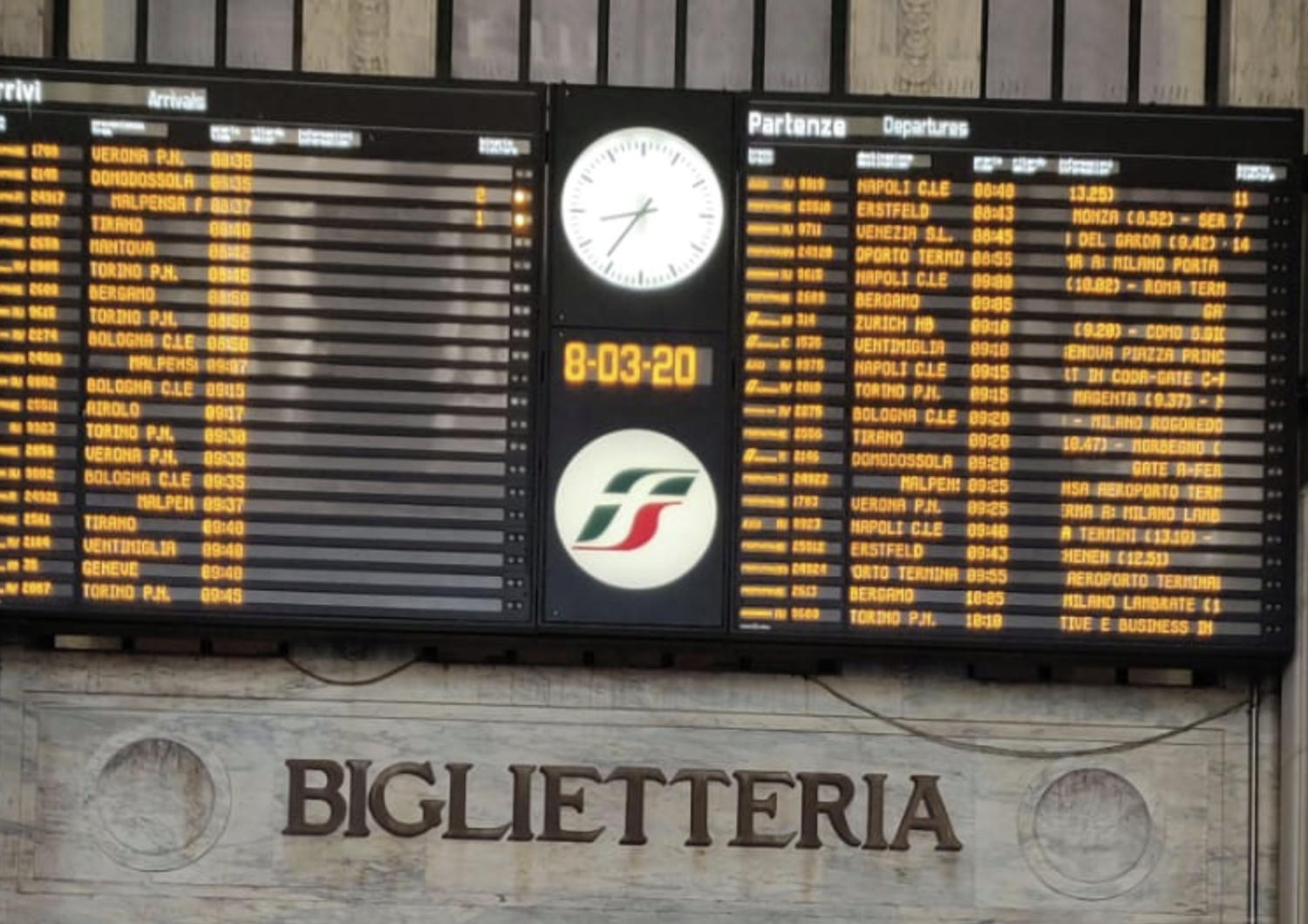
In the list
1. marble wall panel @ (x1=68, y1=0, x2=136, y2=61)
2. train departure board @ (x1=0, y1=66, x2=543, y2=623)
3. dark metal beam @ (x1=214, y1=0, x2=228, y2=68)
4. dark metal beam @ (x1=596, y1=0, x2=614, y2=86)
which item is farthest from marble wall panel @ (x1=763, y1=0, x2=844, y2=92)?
marble wall panel @ (x1=68, y1=0, x2=136, y2=61)

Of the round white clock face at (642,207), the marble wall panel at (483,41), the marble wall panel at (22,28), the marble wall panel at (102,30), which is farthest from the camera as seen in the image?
the marble wall panel at (483,41)

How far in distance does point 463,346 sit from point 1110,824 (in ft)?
11.0

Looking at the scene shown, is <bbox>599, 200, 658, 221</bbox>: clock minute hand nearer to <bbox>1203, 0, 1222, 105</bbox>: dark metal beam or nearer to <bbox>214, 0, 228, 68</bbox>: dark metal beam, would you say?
<bbox>214, 0, 228, 68</bbox>: dark metal beam

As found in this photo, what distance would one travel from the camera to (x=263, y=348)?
9.87 m

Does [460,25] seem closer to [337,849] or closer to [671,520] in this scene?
[671,520]

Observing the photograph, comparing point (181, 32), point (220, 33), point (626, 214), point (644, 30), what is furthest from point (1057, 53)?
point (181, 32)

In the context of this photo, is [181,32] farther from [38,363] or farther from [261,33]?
[38,363]

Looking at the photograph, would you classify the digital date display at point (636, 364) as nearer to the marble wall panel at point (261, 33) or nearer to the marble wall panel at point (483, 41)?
the marble wall panel at point (483, 41)

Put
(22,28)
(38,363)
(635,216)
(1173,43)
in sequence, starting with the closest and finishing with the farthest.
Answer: (38,363)
(635,216)
(22,28)
(1173,43)

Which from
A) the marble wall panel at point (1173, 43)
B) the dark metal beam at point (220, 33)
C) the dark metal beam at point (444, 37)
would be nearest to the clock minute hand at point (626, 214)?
the dark metal beam at point (444, 37)

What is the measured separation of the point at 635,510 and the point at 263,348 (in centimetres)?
165

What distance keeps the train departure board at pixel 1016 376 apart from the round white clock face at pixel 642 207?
0.22 metres

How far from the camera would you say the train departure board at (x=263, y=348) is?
9.77 meters

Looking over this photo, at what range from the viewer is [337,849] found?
9.98 metres
